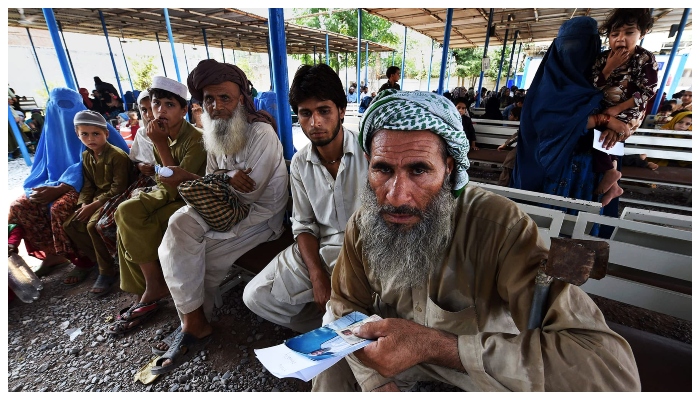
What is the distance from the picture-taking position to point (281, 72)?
116 inches

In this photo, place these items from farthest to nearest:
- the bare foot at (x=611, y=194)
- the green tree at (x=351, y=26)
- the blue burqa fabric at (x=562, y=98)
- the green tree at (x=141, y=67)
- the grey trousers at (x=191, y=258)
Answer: the green tree at (x=141, y=67)
the green tree at (x=351, y=26)
the bare foot at (x=611, y=194)
the grey trousers at (x=191, y=258)
the blue burqa fabric at (x=562, y=98)

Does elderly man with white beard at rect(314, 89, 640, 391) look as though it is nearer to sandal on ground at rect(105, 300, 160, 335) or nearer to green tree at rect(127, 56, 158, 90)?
sandal on ground at rect(105, 300, 160, 335)

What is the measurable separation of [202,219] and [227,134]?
0.73 meters

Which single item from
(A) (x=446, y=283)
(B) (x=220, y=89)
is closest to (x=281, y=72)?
(B) (x=220, y=89)

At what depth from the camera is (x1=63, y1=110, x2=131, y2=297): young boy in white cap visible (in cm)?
309

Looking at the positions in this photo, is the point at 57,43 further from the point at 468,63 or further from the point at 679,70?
the point at 468,63

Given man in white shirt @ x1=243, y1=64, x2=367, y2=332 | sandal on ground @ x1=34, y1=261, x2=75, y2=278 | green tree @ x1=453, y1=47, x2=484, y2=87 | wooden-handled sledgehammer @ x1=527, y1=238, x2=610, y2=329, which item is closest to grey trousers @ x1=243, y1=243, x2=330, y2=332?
man in white shirt @ x1=243, y1=64, x2=367, y2=332

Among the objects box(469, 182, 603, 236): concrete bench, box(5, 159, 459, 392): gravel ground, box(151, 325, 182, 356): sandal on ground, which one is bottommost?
box(5, 159, 459, 392): gravel ground

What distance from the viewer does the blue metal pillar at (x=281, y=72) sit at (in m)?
2.72

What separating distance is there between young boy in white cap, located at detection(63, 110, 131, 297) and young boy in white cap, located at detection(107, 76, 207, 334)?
1.92ft

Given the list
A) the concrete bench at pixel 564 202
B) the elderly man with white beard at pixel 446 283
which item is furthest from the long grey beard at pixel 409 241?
the concrete bench at pixel 564 202

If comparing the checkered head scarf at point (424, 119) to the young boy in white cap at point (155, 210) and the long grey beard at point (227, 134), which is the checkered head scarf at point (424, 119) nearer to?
the long grey beard at point (227, 134)

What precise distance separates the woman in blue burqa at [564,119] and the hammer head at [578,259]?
5.40 feet
